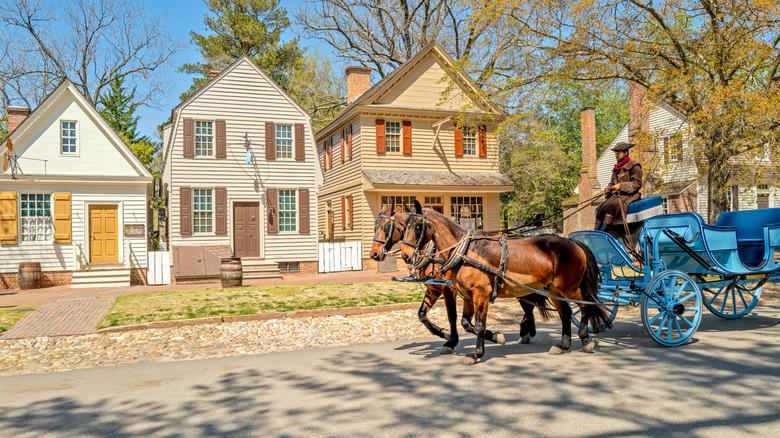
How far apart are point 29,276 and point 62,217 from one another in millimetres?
2400

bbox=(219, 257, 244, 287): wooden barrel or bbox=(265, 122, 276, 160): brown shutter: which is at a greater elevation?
bbox=(265, 122, 276, 160): brown shutter

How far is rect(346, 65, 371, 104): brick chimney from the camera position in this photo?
1167 inches

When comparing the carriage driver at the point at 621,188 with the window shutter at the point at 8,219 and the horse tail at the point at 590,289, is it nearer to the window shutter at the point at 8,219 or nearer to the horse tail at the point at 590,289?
the horse tail at the point at 590,289

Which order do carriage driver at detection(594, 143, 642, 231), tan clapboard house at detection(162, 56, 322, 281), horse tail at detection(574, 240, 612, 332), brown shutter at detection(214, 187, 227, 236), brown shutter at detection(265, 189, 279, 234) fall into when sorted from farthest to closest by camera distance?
1. brown shutter at detection(265, 189, 279, 234)
2. brown shutter at detection(214, 187, 227, 236)
3. tan clapboard house at detection(162, 56, 322, 281)
4. carriage driver at detection(594, 143, 642, 231)
5. horse tail at detection(574, 240, 612, 332)

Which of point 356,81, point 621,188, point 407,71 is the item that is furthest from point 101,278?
point 621,188

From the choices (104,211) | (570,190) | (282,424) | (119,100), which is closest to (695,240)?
(282,424)

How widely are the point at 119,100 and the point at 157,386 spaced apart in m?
38.4

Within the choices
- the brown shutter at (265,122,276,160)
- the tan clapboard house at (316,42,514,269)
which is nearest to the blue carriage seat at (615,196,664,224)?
the tan clapboard house at (316,42,514,269)

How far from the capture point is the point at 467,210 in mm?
25938

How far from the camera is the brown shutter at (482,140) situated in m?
26.9

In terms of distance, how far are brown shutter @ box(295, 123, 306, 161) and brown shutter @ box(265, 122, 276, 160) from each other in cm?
92

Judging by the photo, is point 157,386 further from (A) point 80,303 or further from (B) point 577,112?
(B) point 577,112

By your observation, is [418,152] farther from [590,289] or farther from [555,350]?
[555,350]

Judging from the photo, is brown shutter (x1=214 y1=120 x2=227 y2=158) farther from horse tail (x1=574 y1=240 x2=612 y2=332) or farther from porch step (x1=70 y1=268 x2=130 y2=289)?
horse tail (x1=574 y1=240 x2=612 y2=332)
